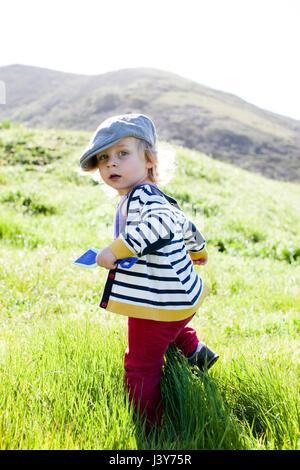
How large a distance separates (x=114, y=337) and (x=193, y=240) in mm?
774

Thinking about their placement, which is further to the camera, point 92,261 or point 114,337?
point 114,337

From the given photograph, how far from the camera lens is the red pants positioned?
191 centimetres

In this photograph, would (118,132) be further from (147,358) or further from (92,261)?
(147,358)

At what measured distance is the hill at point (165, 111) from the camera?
37.1 metres

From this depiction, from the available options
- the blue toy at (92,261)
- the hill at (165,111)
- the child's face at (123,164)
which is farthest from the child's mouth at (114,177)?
the hill at (165,111)

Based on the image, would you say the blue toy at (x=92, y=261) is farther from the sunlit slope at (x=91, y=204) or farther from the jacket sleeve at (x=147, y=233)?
the sunlit slope at (x=91, y=204)

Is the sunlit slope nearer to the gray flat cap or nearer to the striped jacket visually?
the gray flat cap

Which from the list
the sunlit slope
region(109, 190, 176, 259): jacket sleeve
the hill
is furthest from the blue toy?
the hill

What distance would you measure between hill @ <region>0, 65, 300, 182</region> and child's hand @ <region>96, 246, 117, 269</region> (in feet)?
87.0

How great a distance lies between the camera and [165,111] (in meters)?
44.3

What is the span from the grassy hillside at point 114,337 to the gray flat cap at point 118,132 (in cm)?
110

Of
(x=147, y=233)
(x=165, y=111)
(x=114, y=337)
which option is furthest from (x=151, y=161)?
(x=165, y=111)

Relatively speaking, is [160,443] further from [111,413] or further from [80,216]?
[80,216]
